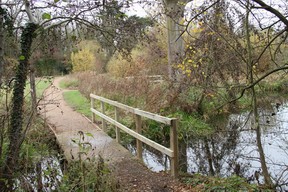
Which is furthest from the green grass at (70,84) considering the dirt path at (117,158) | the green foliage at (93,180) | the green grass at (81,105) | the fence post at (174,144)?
the green foliage at (93,180)

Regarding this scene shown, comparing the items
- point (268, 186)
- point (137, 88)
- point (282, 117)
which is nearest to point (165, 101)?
point (137, 88)

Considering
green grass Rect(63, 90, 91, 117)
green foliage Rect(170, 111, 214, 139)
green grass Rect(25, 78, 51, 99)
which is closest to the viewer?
green grass Rect(25, 78, 51, 99)

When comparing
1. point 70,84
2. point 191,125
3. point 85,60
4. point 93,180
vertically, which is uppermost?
point 85,60

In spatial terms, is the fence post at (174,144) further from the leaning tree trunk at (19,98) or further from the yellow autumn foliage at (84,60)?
the yellow autumn foliage at (84,60)

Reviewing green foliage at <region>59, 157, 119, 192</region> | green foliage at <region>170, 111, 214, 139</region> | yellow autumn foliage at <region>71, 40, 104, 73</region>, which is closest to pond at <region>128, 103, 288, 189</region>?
green foliage at <region>170, 111, 214, 139</region>

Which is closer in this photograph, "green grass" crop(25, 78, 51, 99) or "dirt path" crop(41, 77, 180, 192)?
"dirt path" crop(41, 77, 180, 192)

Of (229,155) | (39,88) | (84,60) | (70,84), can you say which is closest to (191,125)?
(229,155)

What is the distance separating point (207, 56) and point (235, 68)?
0.95 m

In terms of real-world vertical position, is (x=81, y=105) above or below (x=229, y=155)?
above

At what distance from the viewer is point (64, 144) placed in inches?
293

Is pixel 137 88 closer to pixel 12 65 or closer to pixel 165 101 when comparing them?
pixel 165 101

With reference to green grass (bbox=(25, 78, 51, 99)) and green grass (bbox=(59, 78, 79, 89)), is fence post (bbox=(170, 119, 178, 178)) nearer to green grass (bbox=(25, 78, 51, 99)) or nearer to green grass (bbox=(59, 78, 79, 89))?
green grass (bbox=(25, 78, 51, 99))

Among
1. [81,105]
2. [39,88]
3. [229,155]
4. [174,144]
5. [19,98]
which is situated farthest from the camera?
[81,105]

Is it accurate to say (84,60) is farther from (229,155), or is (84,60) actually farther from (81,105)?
(229,155)
